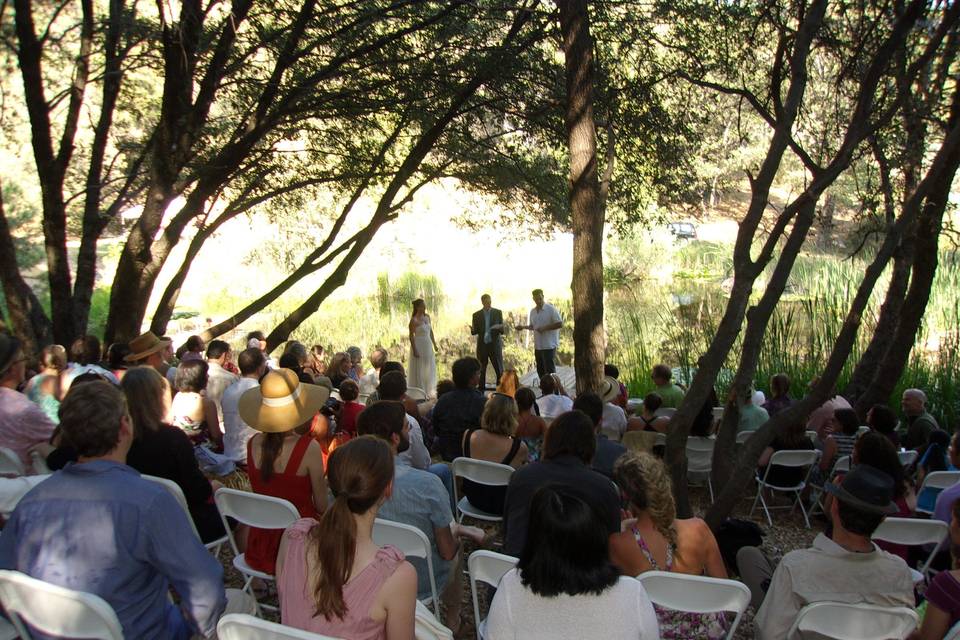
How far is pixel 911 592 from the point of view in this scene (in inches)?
123

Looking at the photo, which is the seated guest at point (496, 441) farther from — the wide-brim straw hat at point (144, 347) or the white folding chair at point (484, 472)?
→ the wide-brim straw hat at point (144, 347)

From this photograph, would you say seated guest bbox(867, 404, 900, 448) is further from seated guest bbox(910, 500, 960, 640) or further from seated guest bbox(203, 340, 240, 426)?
seated guest bbox(203, 340, 240, 426)

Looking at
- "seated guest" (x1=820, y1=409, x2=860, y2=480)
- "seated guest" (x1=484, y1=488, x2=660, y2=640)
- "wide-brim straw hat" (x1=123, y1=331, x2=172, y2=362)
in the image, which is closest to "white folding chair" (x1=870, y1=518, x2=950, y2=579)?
"seated guest" (x1=820, y1=409, x2=860, y2=480)

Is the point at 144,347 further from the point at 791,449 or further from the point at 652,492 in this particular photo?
the point at 791,449

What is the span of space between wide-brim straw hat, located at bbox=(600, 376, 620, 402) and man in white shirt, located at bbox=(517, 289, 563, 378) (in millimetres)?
3728

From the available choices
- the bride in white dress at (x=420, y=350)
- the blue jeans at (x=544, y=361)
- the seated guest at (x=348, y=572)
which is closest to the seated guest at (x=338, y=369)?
the bride in white dress at (x=420, y=350)

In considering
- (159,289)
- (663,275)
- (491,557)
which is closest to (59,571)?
(491,557)

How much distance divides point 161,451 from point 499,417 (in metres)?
1.89

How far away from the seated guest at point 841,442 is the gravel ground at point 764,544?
464mm

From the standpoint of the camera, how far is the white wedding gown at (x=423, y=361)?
10.8m

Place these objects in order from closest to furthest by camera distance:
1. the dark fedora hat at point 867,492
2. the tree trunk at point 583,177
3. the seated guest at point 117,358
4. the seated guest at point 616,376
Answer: the dark fedora hat at point 867,492
the tree trunk at point 583,177
the seated guest at point 117,358
the seated guest at point 616,376

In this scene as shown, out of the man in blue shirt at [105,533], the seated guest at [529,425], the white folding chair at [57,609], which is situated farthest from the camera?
the seated guest at [529,425]

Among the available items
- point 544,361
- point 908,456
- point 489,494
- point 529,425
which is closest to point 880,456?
point 908,456

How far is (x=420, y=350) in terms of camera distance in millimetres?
10805
